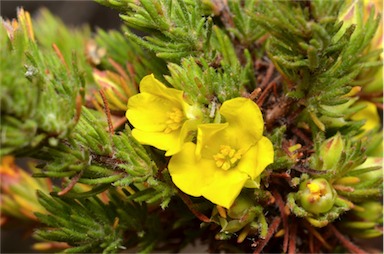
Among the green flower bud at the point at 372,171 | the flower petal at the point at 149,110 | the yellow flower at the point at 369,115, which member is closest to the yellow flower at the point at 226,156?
the flower petal at the point at 149,110

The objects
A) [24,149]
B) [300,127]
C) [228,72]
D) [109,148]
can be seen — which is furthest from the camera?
[300,127]

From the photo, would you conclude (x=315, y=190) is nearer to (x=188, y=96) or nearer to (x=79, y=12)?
(x=188, y=96)

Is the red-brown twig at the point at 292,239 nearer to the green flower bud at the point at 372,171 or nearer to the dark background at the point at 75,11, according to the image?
the green flower bud at the point at 372,171

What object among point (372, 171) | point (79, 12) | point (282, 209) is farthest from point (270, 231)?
point (79, 12)

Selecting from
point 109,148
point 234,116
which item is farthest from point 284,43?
point 109,148

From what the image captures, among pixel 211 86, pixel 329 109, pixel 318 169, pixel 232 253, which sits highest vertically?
pixel 211 86

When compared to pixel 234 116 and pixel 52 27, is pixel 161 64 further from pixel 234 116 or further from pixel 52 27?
pixel 52 27
